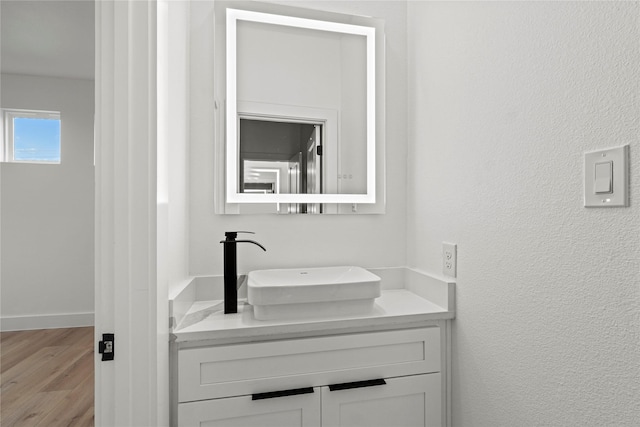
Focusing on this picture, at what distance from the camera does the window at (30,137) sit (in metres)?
3.22

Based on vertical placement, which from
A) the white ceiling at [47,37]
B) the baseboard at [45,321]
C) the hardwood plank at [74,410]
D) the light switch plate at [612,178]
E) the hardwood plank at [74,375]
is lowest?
the hardwood plank at [74,410]

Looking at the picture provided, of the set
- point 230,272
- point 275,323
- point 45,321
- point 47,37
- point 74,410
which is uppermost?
point 47,37

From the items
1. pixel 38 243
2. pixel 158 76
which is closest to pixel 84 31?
pixel 38 243

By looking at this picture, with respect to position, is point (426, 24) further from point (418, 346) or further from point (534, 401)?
point (534, 401)

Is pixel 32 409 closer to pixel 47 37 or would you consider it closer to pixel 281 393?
pixel 281 393

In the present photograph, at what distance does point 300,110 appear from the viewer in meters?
1.46

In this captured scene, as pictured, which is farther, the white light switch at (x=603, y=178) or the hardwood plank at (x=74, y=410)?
the hardwood plank at (x=74, y=410)

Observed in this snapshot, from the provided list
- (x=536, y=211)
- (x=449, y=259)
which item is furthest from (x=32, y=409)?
(x=536, y=211)

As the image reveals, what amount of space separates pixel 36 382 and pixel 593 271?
2983 millimetres

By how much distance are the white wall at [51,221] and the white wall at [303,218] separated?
2.48m

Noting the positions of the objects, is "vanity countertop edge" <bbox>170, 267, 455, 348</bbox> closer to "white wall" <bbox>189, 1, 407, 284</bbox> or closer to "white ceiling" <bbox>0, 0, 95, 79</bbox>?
"white wall" <bbox>189, 1, 407, 284</bbox>

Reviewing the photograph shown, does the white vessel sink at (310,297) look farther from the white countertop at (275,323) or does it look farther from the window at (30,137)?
the window at (30,137)

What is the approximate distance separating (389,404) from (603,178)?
2.92 feet

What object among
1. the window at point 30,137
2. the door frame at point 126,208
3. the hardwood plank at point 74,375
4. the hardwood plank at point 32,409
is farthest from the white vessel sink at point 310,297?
the window at point 30,137
